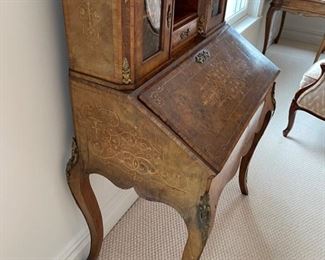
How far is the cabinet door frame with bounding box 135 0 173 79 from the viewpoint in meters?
0.78

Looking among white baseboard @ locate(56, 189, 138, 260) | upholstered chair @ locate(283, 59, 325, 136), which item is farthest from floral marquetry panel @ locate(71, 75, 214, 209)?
upholstered chair @ locate(283, 59, 325, 136)

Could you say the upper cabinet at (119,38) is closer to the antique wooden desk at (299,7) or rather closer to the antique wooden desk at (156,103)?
the antique wooden desk at (156,103)

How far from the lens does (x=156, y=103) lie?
85cm

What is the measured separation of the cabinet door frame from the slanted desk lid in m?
0.05

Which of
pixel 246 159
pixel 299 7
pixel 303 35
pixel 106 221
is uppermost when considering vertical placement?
pixel 299 7

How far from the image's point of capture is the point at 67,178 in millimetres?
1130

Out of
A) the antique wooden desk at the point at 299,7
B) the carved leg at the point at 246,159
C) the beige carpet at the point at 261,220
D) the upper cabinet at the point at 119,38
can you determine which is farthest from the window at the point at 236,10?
the upper cabinet at the point at 119,38

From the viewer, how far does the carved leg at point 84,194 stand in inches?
43.1

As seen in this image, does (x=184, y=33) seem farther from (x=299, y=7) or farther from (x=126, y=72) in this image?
(x=299, y=7)

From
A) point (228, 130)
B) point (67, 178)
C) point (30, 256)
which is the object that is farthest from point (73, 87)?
point (30, 256)

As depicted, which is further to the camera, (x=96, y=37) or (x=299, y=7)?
(x=299, y=7)

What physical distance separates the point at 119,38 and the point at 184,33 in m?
0.32

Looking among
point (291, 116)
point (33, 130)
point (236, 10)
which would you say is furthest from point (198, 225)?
point (236, 10)

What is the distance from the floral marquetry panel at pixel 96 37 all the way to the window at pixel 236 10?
75.0 inches
